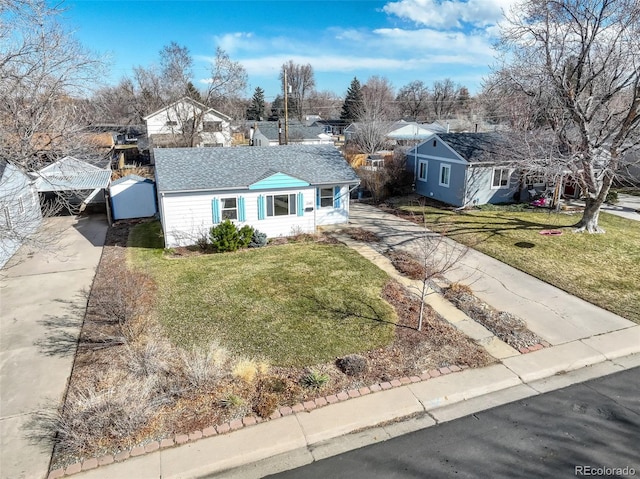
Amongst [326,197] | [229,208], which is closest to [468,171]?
[326,197]

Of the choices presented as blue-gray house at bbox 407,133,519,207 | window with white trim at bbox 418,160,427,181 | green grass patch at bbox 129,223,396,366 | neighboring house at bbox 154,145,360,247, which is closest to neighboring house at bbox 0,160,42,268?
green grass patch at bbox 129,223,396,366

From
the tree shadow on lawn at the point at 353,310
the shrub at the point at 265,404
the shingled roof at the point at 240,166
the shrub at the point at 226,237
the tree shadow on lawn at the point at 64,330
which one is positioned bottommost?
the tree shadow on lawn at the point at 64,330

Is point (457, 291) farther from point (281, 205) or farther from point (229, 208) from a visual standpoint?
point (229, 208)

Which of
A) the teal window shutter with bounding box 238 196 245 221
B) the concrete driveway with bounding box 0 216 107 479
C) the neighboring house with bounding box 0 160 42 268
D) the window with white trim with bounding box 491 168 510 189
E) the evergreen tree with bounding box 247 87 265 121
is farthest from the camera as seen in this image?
the evergreen tree with bounding box 247 87 265 121

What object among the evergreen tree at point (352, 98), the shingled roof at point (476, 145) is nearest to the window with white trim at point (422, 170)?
the shingled roof at point (476, 145)

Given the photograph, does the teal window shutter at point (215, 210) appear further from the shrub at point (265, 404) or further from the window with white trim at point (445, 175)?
the window with white trim at point (445, 175)

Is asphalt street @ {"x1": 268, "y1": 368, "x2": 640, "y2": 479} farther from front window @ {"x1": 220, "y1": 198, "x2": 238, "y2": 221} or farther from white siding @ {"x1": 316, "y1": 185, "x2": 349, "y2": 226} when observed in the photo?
white siding @ {"x1": 316, "y1": 185, "x2": 349, "y2": 226}
